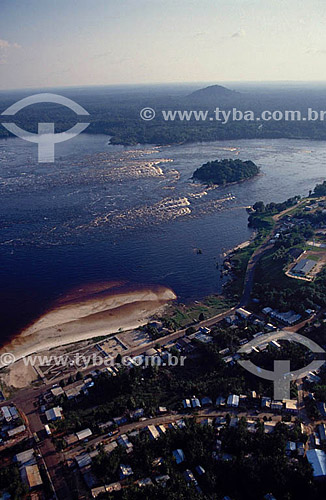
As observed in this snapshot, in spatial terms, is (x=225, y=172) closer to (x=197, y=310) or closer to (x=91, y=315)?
(x=197, y=310)

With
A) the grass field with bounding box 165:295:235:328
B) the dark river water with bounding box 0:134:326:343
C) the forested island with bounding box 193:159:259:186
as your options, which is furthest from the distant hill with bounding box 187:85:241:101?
the grass field with bounding box 165:295:235:328

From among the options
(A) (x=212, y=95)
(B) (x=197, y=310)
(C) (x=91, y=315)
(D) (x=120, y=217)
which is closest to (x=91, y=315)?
(C) (x=91, y=315)

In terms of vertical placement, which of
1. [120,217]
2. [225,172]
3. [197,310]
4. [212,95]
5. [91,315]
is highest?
[212,95]

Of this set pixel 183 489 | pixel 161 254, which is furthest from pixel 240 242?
pixel 183 489

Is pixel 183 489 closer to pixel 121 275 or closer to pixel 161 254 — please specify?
pixel 121 275

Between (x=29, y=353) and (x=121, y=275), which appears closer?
(x=29, y=353)

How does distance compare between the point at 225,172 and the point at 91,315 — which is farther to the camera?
the point at 225,172
